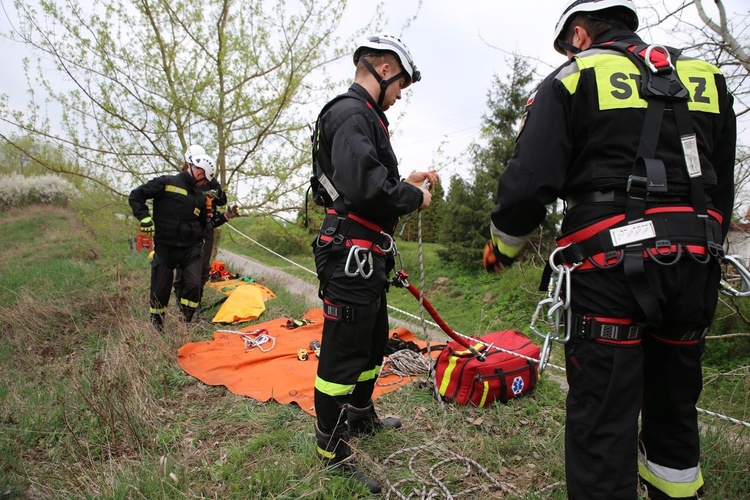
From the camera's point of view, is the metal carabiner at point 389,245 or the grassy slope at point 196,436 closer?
the grassy slope at point 196,436

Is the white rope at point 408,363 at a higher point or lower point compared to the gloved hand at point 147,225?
lower

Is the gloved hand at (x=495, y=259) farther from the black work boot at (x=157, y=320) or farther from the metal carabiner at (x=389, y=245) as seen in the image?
the black work boot at (x=157, y=320)

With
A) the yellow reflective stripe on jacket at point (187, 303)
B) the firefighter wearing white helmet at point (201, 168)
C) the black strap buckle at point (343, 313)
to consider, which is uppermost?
the firefighter wearing white helmet at point (201, 168)

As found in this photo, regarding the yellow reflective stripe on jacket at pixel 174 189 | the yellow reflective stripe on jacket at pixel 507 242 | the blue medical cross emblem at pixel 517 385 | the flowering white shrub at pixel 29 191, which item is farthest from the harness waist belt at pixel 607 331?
the flowering white shrub at pixel 29 191

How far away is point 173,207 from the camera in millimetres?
5340

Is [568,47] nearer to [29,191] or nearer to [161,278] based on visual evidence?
[161,278]

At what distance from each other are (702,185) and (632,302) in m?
0.50

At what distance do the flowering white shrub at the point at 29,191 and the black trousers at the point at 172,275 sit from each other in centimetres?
2288

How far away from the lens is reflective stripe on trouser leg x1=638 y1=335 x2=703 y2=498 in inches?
66.6

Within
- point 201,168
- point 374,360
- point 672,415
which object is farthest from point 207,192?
point 672,415

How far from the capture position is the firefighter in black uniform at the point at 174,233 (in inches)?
205

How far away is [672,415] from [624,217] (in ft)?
2.80

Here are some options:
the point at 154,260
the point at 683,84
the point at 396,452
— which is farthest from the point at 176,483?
the point at 154,260

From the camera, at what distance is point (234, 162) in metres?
7.95
